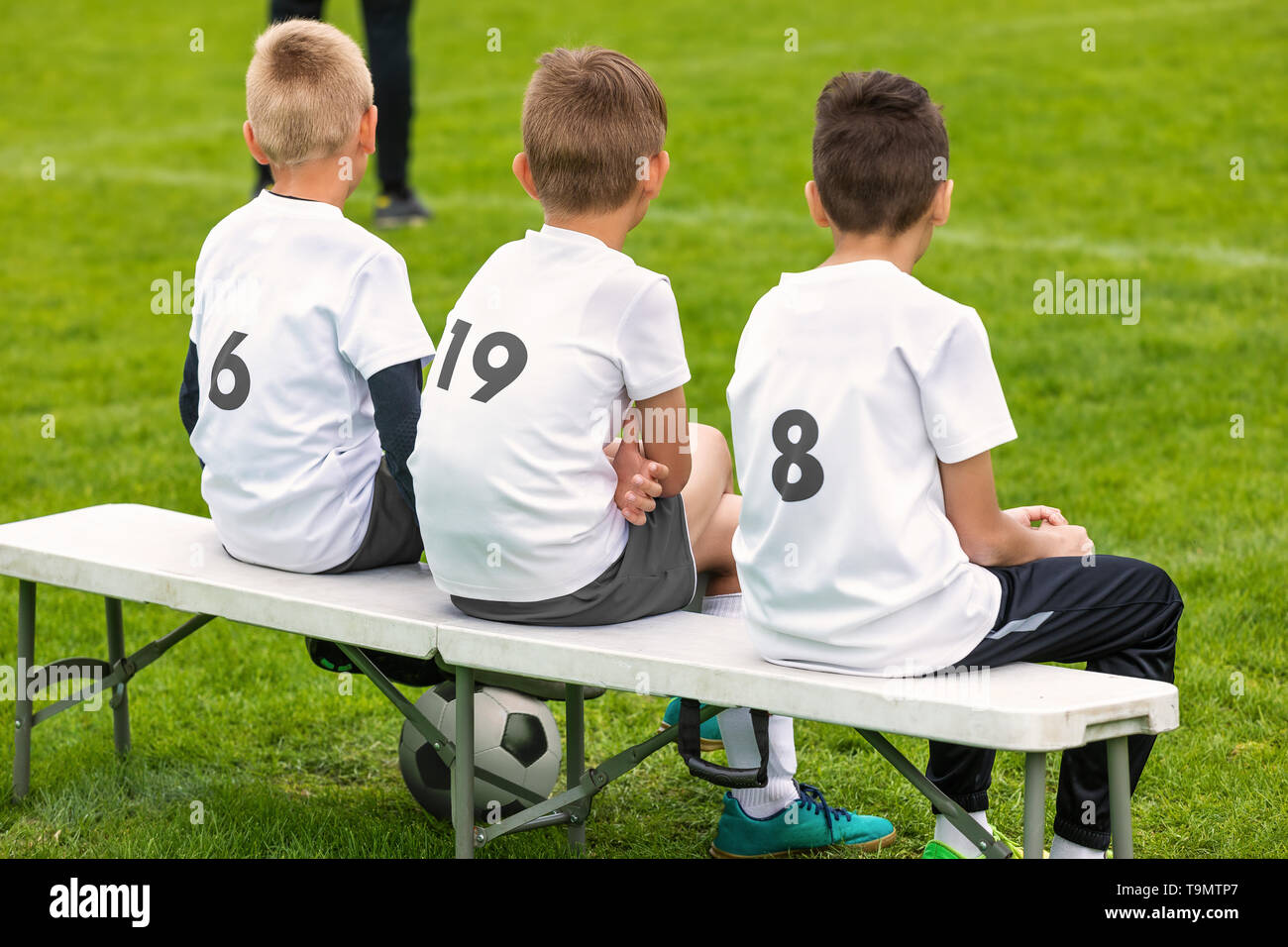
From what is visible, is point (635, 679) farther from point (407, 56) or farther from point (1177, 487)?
point (407, 56)

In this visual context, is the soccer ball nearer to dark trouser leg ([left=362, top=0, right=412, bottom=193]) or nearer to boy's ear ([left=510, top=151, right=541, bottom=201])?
boy's ear ([left=510, top=151, right=541, bottom=201])

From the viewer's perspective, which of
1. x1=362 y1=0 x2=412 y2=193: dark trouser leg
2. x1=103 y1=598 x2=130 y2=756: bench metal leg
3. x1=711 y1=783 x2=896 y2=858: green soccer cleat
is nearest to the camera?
x1=711 y1=783 x2=896 y2=858: green soccer cleat

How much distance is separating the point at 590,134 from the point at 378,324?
1.93 feet

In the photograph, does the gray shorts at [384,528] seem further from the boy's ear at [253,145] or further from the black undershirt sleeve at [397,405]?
the boy's ear at [253,145]

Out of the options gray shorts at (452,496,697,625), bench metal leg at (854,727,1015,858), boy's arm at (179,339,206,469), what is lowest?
bench metal leg at (854,727,1015,858)

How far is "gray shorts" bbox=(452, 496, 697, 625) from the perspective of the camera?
294 centimetres

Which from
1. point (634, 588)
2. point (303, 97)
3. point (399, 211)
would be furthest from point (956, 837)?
point (399, 211)

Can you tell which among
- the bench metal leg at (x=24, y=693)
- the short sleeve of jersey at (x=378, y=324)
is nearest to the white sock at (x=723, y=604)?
the short sleeve of jersey at (x=378, y=324)

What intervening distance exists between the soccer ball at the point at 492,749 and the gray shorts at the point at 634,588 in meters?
0.53

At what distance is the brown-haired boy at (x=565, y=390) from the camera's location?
2.83 m

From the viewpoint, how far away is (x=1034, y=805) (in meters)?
2.55

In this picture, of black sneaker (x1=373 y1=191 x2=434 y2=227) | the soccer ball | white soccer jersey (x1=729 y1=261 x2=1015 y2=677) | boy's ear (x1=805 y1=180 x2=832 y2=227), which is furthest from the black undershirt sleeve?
black sneaker (x1=373 y1=191 x2=434 y2=227)

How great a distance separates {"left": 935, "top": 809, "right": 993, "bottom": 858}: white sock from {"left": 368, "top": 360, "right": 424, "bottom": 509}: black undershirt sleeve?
49.3 inches
